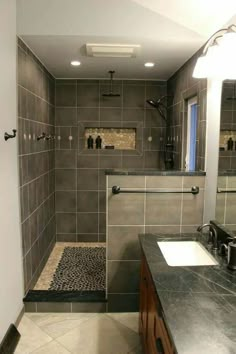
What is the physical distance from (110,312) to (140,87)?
2.81 metres

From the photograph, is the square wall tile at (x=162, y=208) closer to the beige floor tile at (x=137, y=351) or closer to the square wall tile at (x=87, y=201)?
the beige floor tile at (x=137, y=351)

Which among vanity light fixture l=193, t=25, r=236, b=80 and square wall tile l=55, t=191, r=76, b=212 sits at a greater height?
vanity light fixture l=193, t=25, r=236, b=80

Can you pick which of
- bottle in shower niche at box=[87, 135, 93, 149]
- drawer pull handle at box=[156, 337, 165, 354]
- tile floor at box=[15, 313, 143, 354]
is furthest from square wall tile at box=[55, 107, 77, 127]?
drawer pull handle at box=[156, 337, 165, 354]

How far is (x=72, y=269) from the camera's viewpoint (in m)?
3.28

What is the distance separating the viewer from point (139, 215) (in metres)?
2.44

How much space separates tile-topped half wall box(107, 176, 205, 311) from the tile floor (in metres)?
0.35

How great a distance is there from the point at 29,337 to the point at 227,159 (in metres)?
2.00

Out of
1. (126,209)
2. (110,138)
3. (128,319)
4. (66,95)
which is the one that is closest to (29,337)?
(128,319)

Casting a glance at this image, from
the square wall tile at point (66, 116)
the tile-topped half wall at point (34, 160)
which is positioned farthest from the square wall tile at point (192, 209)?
the square wall tile at point (66, 116)

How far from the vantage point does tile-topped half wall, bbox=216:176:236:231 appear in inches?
80.2

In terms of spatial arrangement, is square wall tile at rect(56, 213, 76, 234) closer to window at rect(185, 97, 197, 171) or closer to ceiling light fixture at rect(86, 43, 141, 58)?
window at rect(185, 97, 197, 171)

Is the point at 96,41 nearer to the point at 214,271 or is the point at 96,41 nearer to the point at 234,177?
the point at 234,177

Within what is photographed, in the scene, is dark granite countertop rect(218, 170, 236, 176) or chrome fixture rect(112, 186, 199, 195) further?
chrome fixture rect(112, 186, 199, 195)

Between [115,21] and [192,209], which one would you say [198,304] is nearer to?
[192,209]
